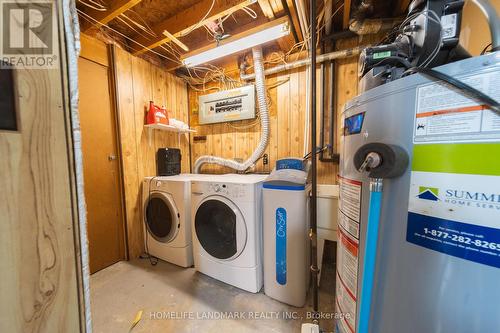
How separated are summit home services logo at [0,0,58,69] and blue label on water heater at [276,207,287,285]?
1.31 meters

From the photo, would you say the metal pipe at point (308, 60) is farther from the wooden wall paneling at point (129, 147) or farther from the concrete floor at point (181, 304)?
the concrete floor at point (181, 304)

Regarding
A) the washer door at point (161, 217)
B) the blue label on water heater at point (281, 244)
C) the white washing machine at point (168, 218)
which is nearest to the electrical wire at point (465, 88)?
the blue label on water heater at point (281, 244)

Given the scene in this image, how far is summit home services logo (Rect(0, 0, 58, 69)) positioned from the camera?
0.40 m

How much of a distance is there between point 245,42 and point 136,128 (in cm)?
147

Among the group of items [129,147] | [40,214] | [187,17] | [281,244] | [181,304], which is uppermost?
[187,17]

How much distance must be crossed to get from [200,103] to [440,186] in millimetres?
2424

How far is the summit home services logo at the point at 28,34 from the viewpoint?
0.40 meters

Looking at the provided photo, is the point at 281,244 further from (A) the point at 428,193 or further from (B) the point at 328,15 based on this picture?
(B) the point at 328,15

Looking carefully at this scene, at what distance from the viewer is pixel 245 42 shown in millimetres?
1623

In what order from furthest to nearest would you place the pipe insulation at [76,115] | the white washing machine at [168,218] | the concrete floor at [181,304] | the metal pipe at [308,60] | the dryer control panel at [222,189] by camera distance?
1. the white washing machine at [168,218]
2. the metal pipe at [308,60]
3. the dryer control panel at [222,189]
4. the concrete floor at [181,304]
5. the pipe insulation at [76,115]

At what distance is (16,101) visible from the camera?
421 millimetres

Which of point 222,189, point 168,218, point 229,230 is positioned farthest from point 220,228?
point 168,218

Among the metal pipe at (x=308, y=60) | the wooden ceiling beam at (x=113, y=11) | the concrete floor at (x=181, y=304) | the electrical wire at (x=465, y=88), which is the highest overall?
the wooden ceiling beam at (x=113, y=11)

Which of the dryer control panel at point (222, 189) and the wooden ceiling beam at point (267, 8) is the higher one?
the wooden ceiling beam at point (267, 8)
